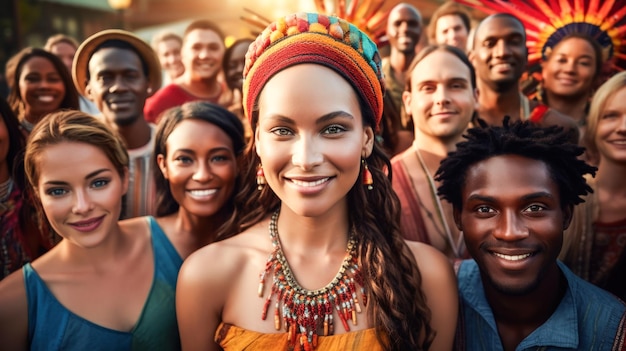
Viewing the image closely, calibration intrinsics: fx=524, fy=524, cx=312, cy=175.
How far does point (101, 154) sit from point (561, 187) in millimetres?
1983

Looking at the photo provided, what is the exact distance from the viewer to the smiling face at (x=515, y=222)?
207 cm

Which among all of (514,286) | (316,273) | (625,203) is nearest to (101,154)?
(316,273)

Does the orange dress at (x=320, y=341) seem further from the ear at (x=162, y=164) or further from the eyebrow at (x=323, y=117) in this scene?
the ear at (x=162, y=164)

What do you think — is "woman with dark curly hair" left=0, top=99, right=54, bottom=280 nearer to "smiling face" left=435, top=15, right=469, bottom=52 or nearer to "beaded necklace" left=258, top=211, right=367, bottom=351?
"beaded necklace" left=258, top=211, right=367, bottom=351

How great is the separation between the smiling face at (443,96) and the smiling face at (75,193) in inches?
73.1

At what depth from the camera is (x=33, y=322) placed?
2.13 metres

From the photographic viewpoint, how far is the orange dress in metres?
1.93

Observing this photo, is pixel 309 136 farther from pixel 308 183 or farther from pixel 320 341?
pixel 320 341

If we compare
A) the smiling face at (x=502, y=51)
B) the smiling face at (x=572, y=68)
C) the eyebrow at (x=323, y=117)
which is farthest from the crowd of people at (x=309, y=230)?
the smiling face at (x=572, y=68)

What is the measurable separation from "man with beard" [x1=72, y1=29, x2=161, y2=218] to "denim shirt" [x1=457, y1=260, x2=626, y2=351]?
90.9 inches

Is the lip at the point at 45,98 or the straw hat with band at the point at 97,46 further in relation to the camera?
the lip at the point at 45,98

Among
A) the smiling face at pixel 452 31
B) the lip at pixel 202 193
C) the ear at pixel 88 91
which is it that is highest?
the smiling face at pixel 452 31

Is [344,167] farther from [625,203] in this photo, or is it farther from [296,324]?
[625,203]

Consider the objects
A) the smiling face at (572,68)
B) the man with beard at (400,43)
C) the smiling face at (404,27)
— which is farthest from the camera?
the smiling face at (404,27)
